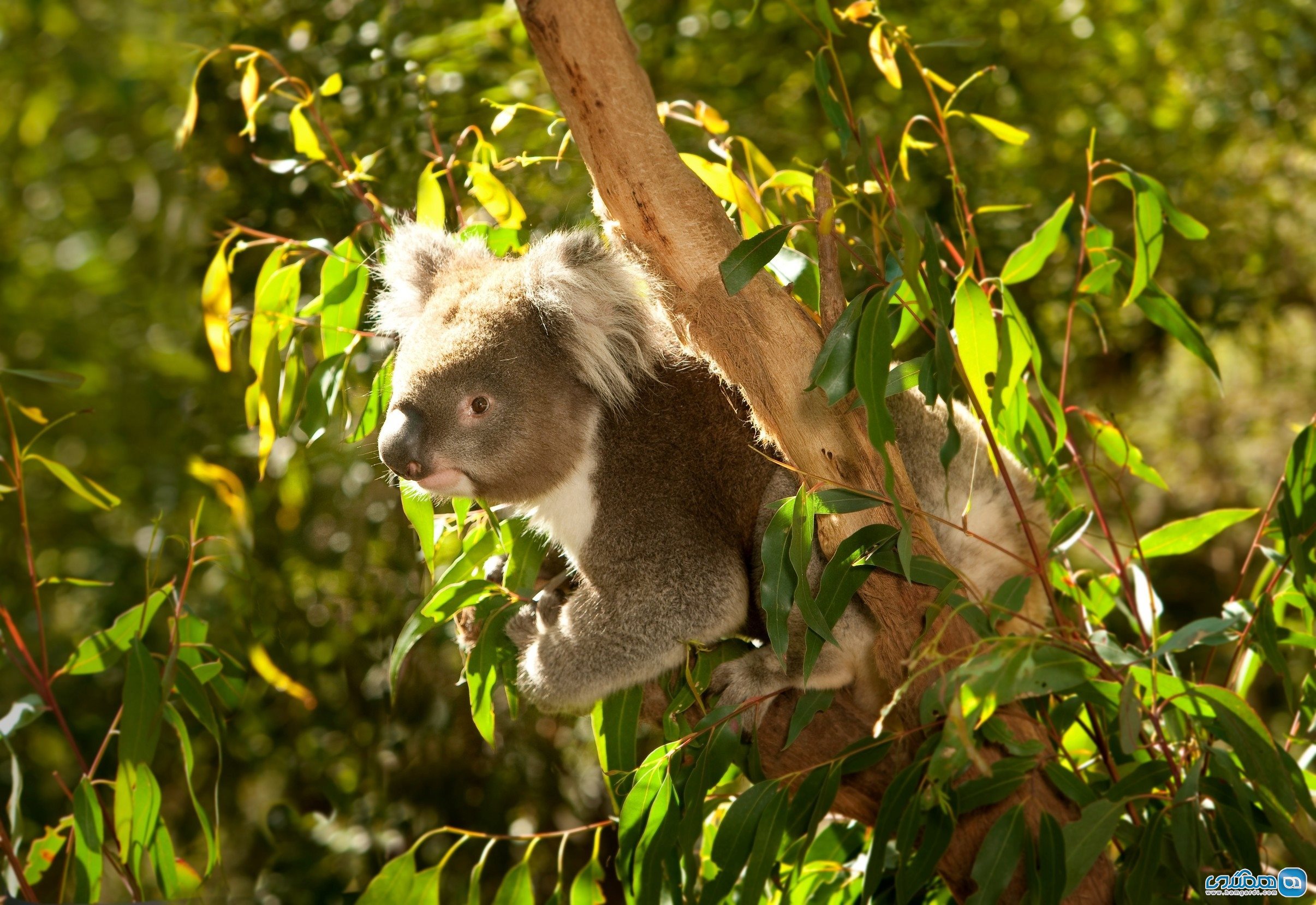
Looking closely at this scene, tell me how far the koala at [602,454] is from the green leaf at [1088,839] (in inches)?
16.5

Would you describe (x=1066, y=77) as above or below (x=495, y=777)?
above

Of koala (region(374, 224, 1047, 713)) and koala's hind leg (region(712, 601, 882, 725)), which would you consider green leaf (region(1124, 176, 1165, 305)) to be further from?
koala's hind leg (region(712, 601, 882, 725))

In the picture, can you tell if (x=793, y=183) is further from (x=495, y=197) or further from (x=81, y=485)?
(x=81, y=485)

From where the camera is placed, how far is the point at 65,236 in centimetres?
243

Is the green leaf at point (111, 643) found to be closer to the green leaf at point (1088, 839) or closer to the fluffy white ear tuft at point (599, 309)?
the fluffy white ear tuft at point (599, 309)

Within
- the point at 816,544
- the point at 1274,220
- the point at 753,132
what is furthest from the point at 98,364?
the point at 1274,220

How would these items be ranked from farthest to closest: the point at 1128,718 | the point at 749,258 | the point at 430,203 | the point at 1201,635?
1. the point at 430,203
2. the point at 1201,635
3. the point at 749,258
4. the point at 1128,718

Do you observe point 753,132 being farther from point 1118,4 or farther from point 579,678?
point 579,678

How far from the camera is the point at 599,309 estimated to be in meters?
1.61

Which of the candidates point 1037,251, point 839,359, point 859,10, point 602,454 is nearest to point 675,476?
point 602,454

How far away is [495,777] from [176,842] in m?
1.54

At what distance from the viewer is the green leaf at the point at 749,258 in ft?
4.08

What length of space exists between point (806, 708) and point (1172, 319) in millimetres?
862

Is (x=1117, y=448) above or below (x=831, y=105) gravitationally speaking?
below
